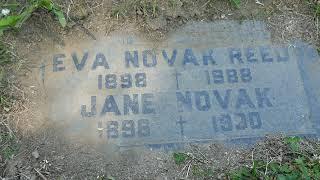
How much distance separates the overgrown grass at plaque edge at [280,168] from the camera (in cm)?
295

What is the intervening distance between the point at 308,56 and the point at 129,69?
4.39ft

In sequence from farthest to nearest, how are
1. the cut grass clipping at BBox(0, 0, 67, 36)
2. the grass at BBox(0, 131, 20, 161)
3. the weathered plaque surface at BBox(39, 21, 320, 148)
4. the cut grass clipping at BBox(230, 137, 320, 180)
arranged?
the cut grass clipping at BBox(0, 0, 67, 36) → the weathered plaque surface at BBox(39, 21, 320, 148) → the grass at BBox(0, 131, 20, 161) → the cut grass clipping at BBox(230, 137, 320, 180)

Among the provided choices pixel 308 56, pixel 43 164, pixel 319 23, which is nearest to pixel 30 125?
pixel 43 164

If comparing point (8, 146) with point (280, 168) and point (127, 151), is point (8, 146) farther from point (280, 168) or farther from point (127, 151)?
point (280, 168)

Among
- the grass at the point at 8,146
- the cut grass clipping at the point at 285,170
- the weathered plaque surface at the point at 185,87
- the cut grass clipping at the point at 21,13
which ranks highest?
the cut grass clipping at the point at 21,13

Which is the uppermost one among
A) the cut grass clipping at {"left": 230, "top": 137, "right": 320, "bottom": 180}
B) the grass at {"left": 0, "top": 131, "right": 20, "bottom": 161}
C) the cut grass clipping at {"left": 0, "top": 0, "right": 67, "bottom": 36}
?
the cut grass clipping at {"left": 0, "top": 0, "right": 67, "bottom": 36}

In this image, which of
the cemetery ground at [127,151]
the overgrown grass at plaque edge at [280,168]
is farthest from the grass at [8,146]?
the overgrown grass at plaque edge at [280,168]

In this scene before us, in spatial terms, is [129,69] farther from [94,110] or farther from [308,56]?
[308,56]

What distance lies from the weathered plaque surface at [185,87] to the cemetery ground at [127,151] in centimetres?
9

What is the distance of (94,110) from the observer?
325 centimetres

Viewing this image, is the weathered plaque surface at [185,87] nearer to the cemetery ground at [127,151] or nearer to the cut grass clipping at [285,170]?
the cemetery ground at [127,151]

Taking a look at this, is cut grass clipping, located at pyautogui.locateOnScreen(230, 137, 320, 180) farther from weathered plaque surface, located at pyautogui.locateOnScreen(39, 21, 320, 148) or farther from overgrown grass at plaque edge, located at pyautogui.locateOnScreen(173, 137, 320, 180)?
weathered plaque surface, located at pyautogui.locateOnScreen(39, 21, 320, 148)

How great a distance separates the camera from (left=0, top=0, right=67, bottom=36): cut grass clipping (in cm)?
346

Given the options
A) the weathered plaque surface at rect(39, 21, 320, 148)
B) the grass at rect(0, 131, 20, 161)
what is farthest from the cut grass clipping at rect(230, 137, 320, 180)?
the grass at rect(0, 131, 20, 161)
